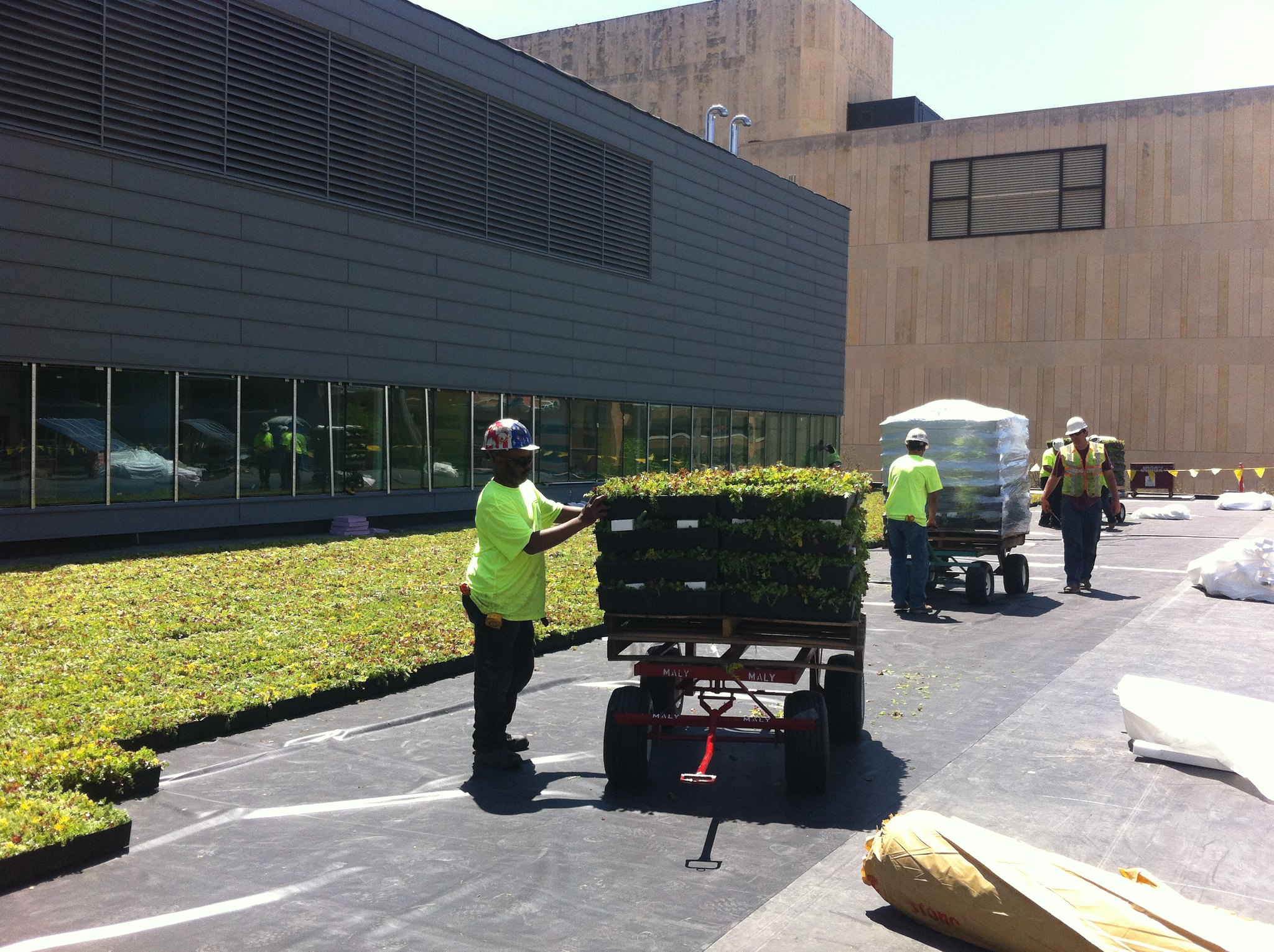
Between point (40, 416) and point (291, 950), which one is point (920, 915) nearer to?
point (291, 950)

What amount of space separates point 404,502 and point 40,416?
758 cm

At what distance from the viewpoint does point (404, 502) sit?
22875 millimetres

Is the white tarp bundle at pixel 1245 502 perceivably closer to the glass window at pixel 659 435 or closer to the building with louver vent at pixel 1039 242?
the building with louver vent at pixel 1039 242

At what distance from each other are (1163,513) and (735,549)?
27.4 m

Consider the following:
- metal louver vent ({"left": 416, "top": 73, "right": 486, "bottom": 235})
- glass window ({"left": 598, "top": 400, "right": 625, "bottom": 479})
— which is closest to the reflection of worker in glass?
metal louver vent ({"left": 416, "top": 73, "right": 486, "bottom": 235})

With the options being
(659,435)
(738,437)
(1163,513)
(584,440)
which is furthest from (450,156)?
(1163,513)

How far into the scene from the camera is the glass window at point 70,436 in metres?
16.5

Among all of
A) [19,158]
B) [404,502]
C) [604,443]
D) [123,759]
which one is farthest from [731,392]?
[123,759]

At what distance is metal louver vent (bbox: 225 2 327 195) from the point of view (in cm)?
1903

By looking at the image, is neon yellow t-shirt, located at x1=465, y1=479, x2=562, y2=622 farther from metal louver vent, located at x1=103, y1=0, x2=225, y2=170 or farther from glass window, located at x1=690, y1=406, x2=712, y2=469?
glass window, located at x1=690, y1=406, x2=712, y2=469

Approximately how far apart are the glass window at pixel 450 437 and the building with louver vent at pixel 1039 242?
2895 centimetres

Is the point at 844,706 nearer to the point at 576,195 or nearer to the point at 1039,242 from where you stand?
the point at 576,195

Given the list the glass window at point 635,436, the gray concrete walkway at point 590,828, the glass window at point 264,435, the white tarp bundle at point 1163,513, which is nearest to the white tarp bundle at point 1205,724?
the gray concrete walkway at point 590,828

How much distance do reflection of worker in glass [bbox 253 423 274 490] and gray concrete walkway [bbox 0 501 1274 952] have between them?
37.8 feet
